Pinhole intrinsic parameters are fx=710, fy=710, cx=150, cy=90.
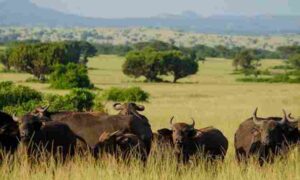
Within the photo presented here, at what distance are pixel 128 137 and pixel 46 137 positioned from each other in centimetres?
159

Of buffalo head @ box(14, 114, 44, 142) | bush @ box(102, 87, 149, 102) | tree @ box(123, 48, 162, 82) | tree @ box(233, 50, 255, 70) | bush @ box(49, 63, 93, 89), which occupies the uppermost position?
buffalo head @ box(14, 114, 44, 142)

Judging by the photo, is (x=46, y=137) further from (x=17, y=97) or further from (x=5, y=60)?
(x=5, y=60)

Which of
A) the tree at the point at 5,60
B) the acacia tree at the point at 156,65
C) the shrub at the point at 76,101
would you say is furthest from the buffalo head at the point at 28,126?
the tree at the point at 5,60

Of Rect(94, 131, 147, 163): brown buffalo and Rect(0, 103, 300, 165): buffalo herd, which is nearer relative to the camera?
Rect(0, 103, 300, 165): buffalo herd

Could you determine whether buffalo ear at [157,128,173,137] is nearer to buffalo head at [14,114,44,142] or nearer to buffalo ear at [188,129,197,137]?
buffalo ear at [188,129,197,137]

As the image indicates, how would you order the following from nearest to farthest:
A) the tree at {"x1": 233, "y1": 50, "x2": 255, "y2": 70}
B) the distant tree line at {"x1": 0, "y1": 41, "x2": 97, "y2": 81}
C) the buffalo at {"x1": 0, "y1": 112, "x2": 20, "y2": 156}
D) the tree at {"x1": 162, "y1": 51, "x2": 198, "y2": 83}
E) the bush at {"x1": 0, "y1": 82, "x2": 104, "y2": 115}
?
the buffalo at {"x1": 0, "y1": 112, "x2": 20, "y2": 156}
the bush at {"x1": 0, "y1": 82, "x2": 104, "y2": 115}
the distant tree line at {"x1": 0, "y1": 41, "x2": 97, "y2": 81}
the tree at {"x1": 162, "y1": 51, "x2": 198, "y2": 83}
the tree at {"x1": 233, "y1": 50, "x2": 255, "y2": 70}

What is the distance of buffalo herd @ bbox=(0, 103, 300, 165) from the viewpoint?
12.8 meters

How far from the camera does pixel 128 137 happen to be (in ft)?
44.6

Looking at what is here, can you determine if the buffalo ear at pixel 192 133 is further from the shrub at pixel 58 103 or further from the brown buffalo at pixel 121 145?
the shrub at pixel 58 103

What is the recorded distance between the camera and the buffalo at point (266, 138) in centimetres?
1339

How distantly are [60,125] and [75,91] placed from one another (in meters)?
15.5

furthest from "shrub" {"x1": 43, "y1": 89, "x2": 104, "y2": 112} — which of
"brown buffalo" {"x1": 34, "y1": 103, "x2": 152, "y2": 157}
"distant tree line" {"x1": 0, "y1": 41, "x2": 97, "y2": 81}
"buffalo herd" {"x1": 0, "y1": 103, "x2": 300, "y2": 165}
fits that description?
"distant tree line" {"x1": 0, "y1": 41, "x2": 97, "y2": 81}

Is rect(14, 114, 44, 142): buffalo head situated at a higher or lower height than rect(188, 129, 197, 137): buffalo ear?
higher

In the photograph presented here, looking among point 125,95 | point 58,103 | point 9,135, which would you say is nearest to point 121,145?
point 9,135
